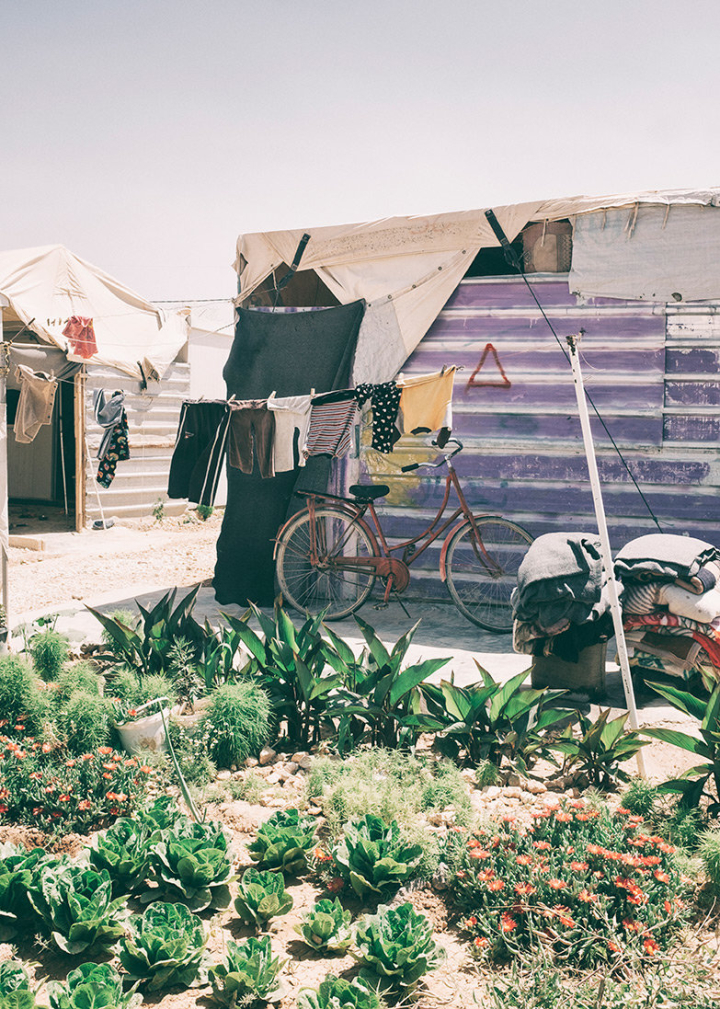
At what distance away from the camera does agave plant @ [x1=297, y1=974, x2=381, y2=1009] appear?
2.38 metres

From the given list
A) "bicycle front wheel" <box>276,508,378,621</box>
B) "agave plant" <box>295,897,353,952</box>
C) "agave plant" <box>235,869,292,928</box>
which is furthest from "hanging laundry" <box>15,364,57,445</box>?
"agave plant" <box>295,897,353,952</box>

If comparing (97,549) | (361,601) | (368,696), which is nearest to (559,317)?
(361,601)

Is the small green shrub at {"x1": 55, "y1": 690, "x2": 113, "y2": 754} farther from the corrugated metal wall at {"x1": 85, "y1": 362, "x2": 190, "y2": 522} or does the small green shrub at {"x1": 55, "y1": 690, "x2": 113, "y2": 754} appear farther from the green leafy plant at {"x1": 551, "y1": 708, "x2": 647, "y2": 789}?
the corrugated metal wall at {"x1": 85, "y1": 362, "x2": 190, "y2": 522}

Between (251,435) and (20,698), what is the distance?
11.8ft

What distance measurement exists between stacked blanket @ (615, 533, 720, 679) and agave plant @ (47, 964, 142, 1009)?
3.80 meters

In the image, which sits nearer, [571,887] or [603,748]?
[571,887]

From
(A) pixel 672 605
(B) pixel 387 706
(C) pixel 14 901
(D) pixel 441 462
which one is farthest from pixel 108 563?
(C) pixel 14 901

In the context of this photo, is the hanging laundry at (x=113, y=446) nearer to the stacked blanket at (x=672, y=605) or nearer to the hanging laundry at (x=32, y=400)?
the hanging laundry at (x=32, y=400)

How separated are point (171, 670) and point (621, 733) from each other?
8.30 ft

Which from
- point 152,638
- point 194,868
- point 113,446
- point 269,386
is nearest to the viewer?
point 194,868

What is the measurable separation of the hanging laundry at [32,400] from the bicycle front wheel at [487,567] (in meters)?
7.42

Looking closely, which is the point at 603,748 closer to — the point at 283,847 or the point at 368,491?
the point at 283,847

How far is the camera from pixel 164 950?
266cm

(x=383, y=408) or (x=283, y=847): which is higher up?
(x=383, y=408)
